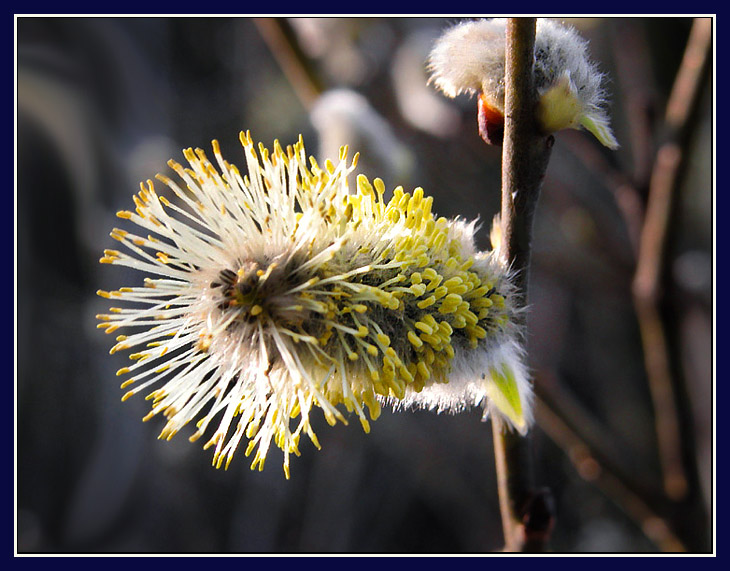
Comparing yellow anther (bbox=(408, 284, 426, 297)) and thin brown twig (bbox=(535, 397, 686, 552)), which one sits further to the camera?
thin brown twig (bbox=(535, 397, 686, 552))

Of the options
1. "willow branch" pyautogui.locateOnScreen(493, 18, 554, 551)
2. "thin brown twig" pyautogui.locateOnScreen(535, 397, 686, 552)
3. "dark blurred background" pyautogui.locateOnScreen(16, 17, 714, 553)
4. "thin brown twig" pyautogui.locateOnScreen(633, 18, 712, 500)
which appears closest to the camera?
"willow branch" pyautogui.locateOnScreen(493, 18, 554, 551)

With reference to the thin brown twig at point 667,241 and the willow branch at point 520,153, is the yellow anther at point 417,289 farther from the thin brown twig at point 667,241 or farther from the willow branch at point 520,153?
the thin brown twig at point 667,241

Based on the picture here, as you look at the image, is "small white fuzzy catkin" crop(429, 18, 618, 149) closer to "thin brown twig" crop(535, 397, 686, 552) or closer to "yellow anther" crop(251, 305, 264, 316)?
"yellow anther" crop(251, 305, 264, 316)

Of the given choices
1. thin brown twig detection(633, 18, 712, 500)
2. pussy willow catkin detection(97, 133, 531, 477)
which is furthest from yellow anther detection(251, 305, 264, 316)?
thin brown twig detection(633, 18, 712, 500)

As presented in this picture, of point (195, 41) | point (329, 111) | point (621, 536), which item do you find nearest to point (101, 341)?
point (195, 41)

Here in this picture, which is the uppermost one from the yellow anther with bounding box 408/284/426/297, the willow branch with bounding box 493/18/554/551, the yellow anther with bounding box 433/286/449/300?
the willow branch with bounding box 493/18/554/551

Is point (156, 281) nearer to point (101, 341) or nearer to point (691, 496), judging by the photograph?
point (691, 496)

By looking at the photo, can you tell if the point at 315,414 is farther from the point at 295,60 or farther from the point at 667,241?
the point at 667,241
